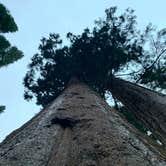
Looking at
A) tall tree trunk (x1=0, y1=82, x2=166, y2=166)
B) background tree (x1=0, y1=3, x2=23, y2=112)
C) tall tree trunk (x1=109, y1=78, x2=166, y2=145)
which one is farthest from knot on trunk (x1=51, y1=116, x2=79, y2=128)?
background tree (x1=0, y1=3, x2=23, y2=112)

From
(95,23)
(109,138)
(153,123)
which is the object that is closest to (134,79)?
(95,23)

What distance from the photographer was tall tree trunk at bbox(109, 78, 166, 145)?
34.7 feet

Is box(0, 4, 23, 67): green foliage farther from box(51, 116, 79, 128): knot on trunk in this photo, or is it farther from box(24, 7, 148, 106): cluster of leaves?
box(51, 116, 79, 128): knot on trunk

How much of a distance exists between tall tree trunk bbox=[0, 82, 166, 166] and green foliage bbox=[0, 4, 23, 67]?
8.94 meters

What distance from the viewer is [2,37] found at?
14.2 meters

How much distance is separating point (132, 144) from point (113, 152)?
572 mm

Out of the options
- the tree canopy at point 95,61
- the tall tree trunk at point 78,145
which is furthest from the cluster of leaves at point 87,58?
the tall tree trunk at point 78,145

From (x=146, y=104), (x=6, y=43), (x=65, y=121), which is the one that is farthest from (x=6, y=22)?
(x=65, y=121)

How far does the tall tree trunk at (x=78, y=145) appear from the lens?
151 inches

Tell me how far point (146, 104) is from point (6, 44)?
20.9 feet

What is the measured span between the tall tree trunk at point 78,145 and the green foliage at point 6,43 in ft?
29.3

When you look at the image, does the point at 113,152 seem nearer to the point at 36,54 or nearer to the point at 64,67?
the point at 64,67

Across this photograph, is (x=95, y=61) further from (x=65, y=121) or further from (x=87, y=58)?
(x=65, y=121)

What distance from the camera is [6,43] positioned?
47.0 ft
